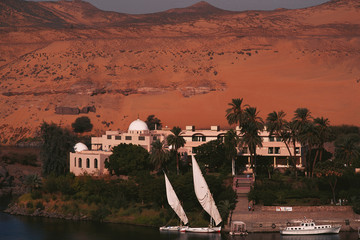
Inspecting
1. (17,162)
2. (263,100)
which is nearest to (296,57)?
(263,100)

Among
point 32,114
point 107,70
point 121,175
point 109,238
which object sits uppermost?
point 107,70

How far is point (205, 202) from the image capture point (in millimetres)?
57844

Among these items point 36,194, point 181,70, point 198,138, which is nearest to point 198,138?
point 198,138

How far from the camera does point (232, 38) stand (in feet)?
515

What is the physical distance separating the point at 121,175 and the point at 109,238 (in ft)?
57.6

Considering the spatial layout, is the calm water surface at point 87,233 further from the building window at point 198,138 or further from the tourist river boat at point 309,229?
the building window at point 198,138

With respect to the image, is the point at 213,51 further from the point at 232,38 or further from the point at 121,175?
the point at 121,175

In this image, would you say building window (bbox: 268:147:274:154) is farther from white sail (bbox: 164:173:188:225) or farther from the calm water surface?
the calm water surface

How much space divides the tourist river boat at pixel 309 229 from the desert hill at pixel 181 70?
62578 mm

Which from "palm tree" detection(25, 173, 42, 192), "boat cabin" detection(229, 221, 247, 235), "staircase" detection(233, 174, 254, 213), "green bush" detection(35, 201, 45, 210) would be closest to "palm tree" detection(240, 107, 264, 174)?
"staircase" detection(233, 174, 254, 213)

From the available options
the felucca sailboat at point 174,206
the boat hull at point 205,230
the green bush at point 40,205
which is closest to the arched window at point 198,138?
the green bush at point 40,205

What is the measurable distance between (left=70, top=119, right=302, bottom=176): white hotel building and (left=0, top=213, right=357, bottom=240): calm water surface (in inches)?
478

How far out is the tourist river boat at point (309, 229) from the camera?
181 feet

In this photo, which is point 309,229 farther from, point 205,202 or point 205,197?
point 205,197
